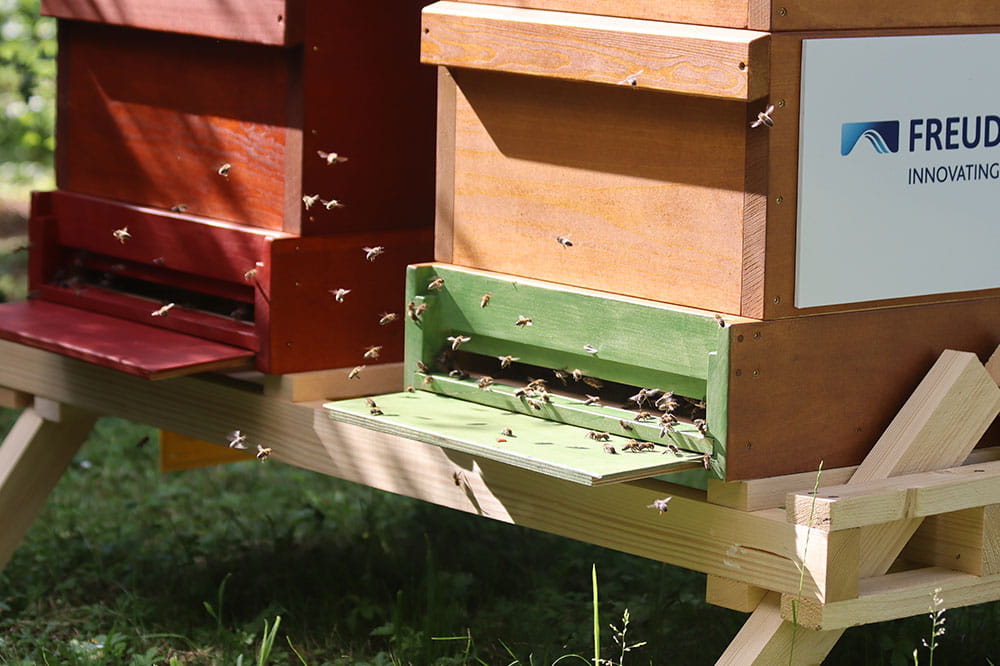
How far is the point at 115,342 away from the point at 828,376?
1907 millimetres

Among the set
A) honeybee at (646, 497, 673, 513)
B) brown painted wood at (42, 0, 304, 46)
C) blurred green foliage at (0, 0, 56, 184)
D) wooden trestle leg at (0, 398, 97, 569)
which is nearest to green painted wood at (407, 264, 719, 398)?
honeybee at (646, 497, 673, 513)

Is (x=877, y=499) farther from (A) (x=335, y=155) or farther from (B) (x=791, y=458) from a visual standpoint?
(A) (x=335, y=155)

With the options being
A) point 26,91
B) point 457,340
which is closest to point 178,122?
point 457,340

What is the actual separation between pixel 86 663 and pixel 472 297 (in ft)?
5.10

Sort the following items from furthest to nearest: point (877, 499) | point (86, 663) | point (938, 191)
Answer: point (86, 663), point (938, 191), point (877, 499)

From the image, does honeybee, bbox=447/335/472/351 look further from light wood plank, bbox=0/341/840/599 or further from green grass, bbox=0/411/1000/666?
green grass, bbox=0/411/1000/666

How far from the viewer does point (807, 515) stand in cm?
296

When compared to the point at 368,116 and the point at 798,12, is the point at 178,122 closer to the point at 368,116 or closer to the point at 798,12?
the point at 368,116

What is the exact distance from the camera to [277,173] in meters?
3.93

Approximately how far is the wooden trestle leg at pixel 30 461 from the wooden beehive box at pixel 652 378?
168 cm

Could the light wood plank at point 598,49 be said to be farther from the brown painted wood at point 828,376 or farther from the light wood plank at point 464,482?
the light wood plank at point 464,482

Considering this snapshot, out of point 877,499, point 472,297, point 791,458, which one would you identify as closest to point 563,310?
point 472,297

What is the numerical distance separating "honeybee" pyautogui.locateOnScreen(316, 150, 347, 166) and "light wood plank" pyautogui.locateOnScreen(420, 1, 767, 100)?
16.8 inches

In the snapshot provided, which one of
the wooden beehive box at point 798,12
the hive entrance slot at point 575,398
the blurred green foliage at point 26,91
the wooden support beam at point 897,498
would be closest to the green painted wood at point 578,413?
the hive entrance slot at point 575,398
